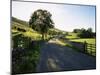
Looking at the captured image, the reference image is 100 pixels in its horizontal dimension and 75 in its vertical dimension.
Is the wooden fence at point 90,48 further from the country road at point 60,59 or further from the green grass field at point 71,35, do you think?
the green grass field at point 71,35

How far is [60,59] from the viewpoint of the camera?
Answer: 2.31 meters

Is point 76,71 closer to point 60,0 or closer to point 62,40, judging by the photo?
point 62,40

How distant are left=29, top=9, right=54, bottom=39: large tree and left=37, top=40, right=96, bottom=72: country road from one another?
6.7 inches

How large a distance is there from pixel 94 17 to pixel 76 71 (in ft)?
2.44

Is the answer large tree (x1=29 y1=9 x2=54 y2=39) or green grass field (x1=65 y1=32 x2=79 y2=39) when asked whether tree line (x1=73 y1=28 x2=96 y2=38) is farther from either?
large tree (x1=29 y1=9 x2=54 y2=39)

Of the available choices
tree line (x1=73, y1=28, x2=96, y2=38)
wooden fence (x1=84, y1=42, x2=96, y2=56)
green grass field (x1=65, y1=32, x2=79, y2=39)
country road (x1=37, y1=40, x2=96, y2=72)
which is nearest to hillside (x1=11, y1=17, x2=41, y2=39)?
country road (x1=37, y1=40, x2=96, y2=72)

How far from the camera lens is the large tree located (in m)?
2.22

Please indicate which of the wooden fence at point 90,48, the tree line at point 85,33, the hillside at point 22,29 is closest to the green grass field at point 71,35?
the tree line at point 85,33

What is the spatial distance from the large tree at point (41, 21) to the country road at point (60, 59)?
0.17m

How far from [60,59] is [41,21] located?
20.6 inches

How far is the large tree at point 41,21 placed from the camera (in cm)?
222

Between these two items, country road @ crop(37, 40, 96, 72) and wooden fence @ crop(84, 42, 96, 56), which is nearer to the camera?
country road @ crop(37, 40, 96, 72)

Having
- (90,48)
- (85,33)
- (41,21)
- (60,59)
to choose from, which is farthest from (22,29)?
(90,48)

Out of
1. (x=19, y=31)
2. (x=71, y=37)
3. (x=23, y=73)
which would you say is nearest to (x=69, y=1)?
(x=71, y=37)
